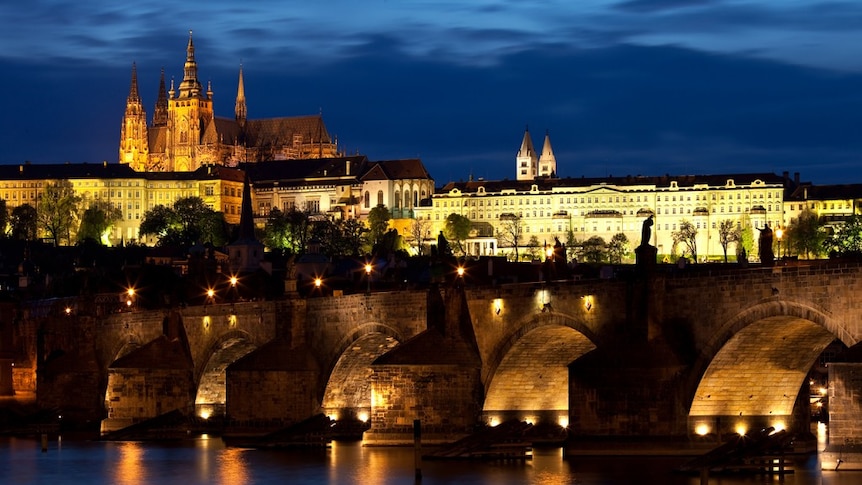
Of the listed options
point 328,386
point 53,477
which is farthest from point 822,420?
point 53,477

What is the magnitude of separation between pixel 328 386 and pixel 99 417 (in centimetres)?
2242

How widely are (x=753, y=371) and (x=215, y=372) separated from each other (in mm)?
36669

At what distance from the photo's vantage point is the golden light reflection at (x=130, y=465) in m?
60.5

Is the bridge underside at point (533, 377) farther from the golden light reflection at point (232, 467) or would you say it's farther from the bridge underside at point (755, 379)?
the bridge underside at point (755, 379)

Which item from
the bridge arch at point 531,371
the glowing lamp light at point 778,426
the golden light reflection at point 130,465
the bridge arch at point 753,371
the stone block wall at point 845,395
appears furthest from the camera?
the bridge arch at point 531,371

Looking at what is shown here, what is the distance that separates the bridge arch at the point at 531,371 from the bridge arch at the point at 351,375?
8889 mm

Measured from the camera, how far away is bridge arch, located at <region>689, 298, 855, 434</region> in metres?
50.9

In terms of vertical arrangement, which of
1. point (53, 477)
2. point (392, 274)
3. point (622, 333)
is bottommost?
point (53, 477)

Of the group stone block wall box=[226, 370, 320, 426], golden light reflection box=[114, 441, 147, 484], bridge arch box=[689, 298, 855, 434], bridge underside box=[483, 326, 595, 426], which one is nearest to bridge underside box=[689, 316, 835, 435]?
bridge arch box=[689, 298, 855, 434]

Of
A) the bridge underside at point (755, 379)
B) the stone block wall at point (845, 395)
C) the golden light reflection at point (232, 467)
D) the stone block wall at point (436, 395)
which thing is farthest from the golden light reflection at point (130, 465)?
the stone block wall at point (845, 395)

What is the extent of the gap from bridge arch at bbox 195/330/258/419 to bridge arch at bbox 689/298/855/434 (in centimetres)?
3265

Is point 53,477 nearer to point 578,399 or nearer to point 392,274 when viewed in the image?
point 578,399

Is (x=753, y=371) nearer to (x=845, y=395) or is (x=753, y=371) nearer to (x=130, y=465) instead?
(x=845, y=395)

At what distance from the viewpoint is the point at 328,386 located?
239 feet
